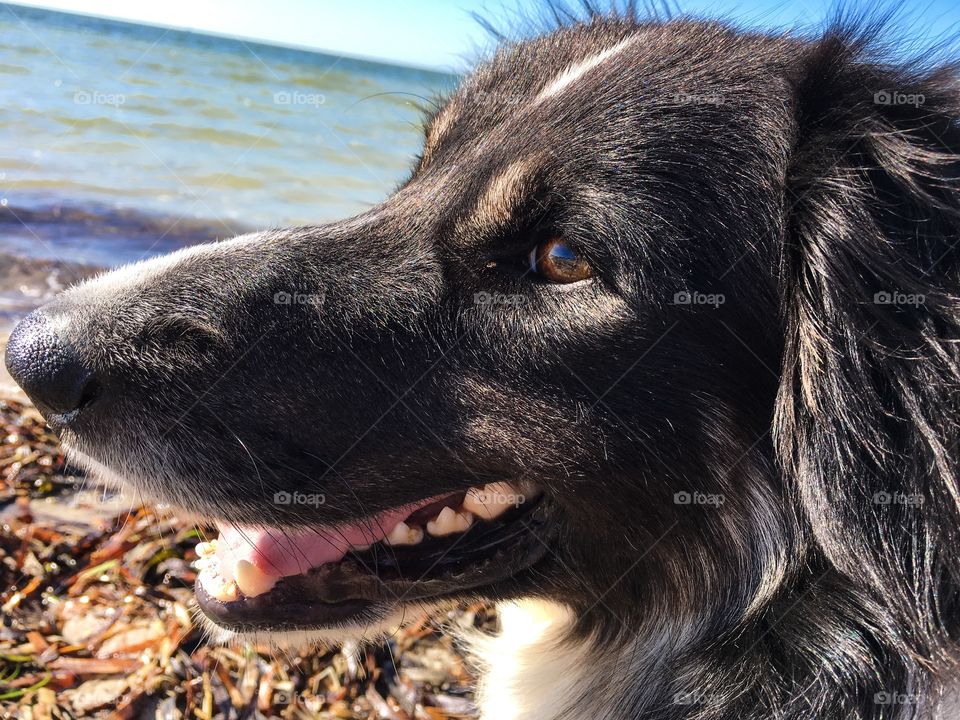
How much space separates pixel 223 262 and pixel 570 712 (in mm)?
1752

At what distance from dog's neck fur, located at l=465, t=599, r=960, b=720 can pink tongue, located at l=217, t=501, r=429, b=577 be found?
0.54m

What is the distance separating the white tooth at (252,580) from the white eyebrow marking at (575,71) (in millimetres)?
1632

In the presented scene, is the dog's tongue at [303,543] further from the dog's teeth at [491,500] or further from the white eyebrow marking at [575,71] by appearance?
the white eyebrow marking at [575,71]

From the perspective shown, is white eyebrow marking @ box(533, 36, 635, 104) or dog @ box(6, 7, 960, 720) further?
white eyebrow marking @ box(533, 36, 635, 104)

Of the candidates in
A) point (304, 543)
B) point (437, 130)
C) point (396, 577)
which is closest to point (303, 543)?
point (304, 543)

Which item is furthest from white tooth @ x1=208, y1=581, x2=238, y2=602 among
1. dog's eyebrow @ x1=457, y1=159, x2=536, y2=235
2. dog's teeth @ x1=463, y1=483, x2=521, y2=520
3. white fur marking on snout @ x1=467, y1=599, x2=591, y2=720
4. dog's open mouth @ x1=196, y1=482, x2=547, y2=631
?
dog's eyebrow @ x1=457, y1=159, x2=536, y2=235

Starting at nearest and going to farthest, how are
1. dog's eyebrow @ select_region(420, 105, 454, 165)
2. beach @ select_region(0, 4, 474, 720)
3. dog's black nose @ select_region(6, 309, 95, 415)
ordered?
1. dog's black nose @ select_region(6, 309, 95, 415)
2. dog's eyebrow @ select_region(420, 105, 454, 165)
3. beach @ select_region(0, 4, 474, 720)

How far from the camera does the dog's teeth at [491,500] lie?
2396 mm

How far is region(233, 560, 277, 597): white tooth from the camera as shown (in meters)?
2.37

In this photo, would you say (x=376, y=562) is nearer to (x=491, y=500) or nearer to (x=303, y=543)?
(x=303, y=543)

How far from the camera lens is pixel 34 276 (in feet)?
21.8

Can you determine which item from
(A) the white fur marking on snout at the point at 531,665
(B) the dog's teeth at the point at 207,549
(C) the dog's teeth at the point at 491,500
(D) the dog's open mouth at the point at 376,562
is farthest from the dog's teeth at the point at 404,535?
(B) the dog's teeth at the point at 207,549

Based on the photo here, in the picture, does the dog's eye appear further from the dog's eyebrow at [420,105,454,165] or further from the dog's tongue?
the dog's eyebrow at [420,105,454,165]

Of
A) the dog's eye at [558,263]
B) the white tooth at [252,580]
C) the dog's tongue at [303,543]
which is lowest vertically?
the white tooth at [252,580]
